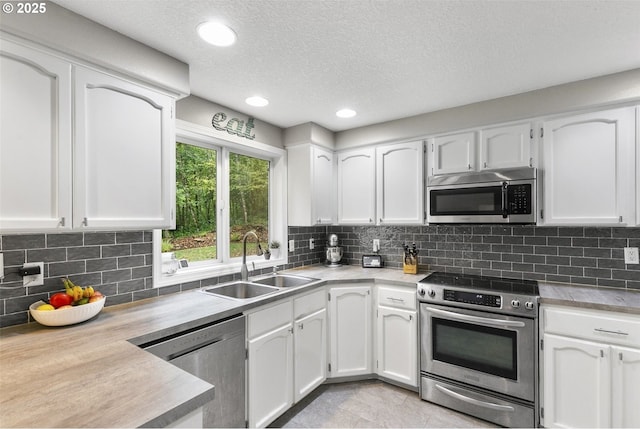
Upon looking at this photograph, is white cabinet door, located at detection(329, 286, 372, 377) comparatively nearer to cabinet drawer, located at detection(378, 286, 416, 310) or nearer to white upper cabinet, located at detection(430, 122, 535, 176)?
cabinet drawer, located at detection(378, 286, 416, 310)

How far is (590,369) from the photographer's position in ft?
6.03

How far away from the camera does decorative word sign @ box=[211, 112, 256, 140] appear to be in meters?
2.42

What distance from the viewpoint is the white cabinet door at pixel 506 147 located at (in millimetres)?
2293

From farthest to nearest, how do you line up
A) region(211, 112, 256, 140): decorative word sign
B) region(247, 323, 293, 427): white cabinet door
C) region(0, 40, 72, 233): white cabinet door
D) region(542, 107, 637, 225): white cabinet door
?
region(211, 112, 256, 140): decorative word sign < region(542, 107, 637, 225): white cabinet door < region(247, 323, 293, 427): white cabinet door < region(0, 40, 72, 233): white cabinet door

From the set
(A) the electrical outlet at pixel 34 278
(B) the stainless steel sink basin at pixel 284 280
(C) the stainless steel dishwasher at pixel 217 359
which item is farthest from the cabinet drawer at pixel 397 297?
(A) the electrical outlet at pixel 34 278

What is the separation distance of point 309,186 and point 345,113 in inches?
30.0

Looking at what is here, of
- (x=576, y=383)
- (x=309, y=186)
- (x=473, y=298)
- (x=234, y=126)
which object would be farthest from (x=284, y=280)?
(x=576, y=383)

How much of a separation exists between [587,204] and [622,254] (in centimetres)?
52

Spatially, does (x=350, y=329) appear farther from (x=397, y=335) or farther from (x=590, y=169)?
(x=590, y=169)

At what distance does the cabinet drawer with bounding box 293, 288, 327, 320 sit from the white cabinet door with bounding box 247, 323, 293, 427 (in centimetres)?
13

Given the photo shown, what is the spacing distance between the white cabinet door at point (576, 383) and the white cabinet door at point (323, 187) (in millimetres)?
2000

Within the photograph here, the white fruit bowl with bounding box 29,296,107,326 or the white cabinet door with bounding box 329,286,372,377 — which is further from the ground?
the white fruit bowl with bounding box 29,296,107,326

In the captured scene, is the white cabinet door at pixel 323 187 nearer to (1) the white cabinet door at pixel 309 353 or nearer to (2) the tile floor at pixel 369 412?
(1) the white cabinet door at pixel 309 353

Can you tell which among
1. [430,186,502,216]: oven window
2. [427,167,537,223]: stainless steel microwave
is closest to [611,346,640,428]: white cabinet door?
[427,167,537,223]: stainless steel microwave
